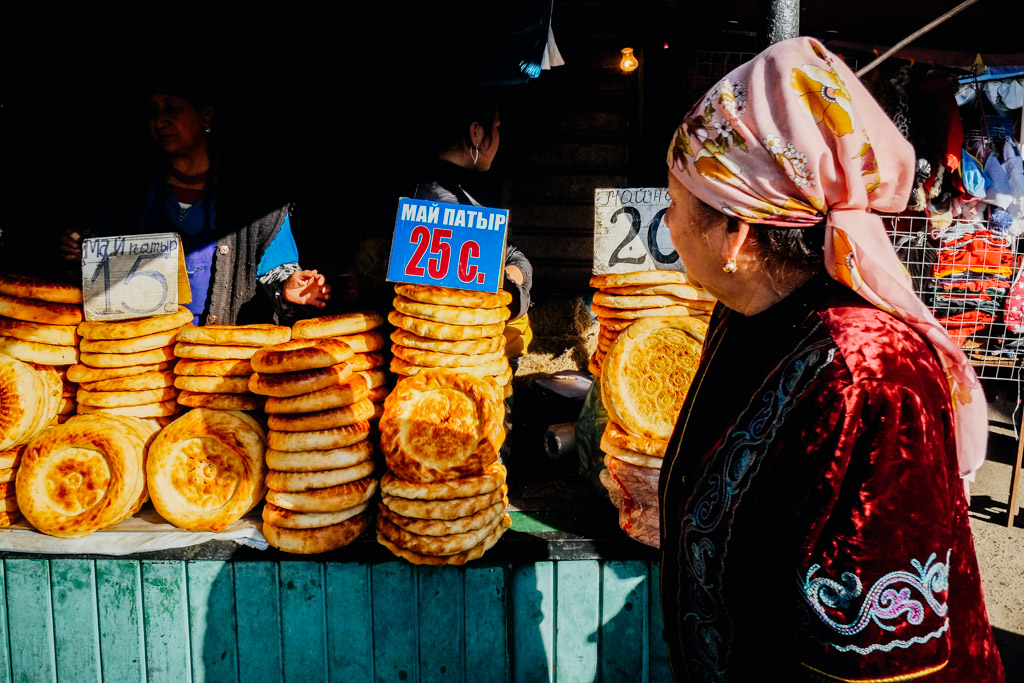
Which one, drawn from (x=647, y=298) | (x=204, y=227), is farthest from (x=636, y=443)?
(x=204, y=227)

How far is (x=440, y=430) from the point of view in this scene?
8.38 ft

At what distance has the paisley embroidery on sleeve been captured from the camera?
1.11 metres

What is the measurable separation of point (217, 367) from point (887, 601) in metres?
2.68

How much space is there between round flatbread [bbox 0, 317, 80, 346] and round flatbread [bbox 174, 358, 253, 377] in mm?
629

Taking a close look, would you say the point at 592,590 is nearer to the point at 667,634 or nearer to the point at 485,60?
the point at 667,634

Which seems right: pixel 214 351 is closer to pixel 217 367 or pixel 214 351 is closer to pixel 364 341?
pixel 217 367

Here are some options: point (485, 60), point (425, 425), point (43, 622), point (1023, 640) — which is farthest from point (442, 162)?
point (1023, 640)

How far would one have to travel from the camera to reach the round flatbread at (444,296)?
104 inches

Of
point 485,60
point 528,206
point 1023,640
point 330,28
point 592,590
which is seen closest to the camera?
point 592,590

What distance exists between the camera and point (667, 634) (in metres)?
1.68

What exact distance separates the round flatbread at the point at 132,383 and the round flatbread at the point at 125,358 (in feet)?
0.20

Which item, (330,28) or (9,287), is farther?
(330,28)

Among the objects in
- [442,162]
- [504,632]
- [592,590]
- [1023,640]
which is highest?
[442,162]

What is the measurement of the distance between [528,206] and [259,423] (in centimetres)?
353
